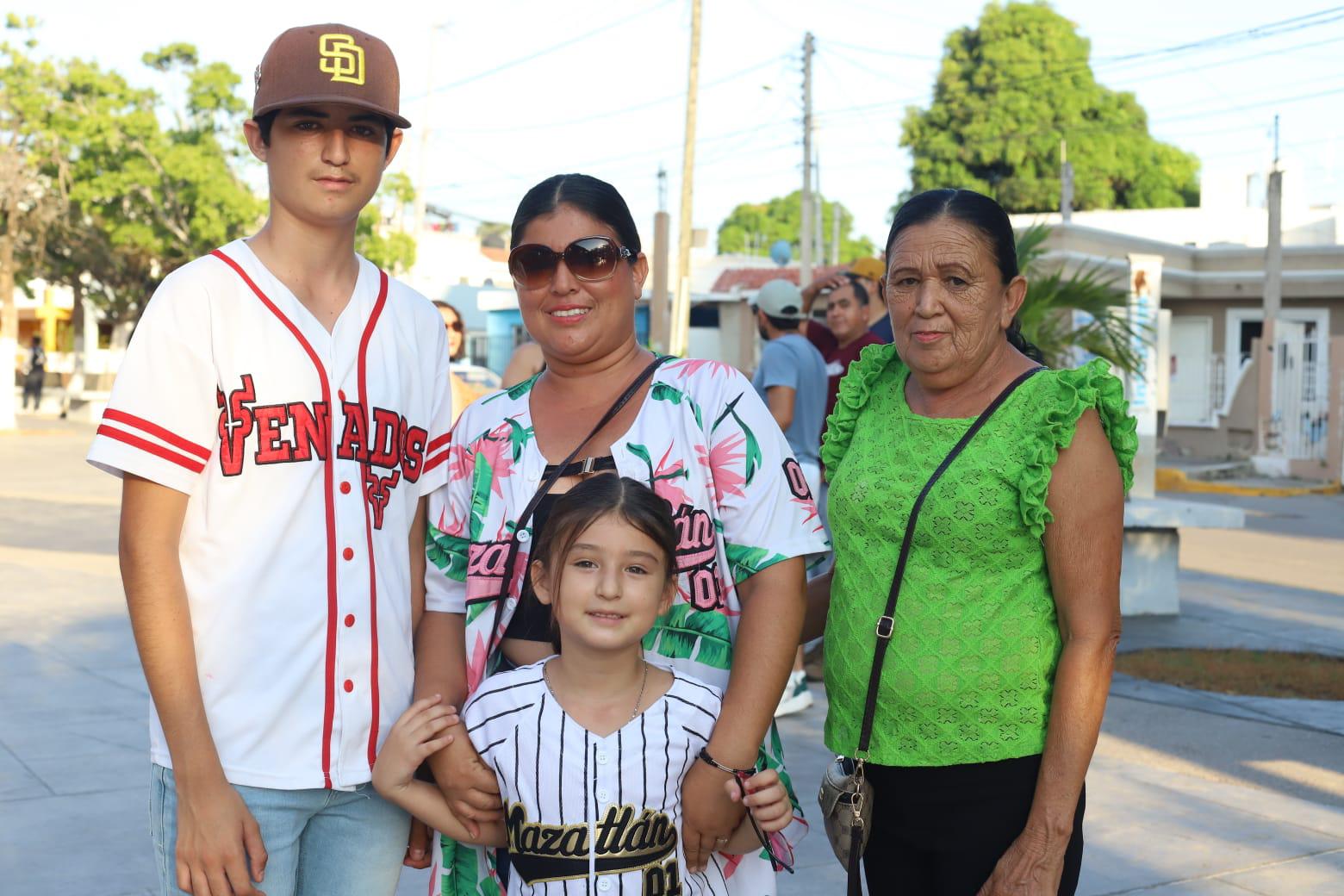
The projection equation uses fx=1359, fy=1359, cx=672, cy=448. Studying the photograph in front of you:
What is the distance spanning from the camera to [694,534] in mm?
2482

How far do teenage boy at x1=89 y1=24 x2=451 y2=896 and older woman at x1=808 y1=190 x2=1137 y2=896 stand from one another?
892mm

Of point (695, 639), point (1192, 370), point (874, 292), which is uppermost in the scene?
point (1192, 370)

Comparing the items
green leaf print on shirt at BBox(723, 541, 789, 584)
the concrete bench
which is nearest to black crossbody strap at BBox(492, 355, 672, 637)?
green leaf print on shirt at BBox(723, 541, 789, 584)

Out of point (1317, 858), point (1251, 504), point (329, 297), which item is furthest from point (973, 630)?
point (1251, 504)

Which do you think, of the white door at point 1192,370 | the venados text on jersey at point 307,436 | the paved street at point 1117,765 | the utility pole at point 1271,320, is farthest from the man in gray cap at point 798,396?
the white door at point 1192,370

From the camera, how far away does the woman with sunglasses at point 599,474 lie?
2.46 m

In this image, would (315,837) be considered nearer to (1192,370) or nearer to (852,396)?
(852,396)

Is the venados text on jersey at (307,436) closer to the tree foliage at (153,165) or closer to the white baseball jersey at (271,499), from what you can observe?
the white baseball jersey at (271,499)

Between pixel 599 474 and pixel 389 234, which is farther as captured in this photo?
pixel 389 234

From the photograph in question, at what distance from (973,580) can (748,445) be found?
479 mm

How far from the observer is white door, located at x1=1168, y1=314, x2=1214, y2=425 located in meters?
27.4

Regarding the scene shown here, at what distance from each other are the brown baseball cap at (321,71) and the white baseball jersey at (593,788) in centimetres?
109

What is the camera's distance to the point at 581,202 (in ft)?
8.36

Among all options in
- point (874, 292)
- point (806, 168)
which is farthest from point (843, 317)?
point (806, 168)
